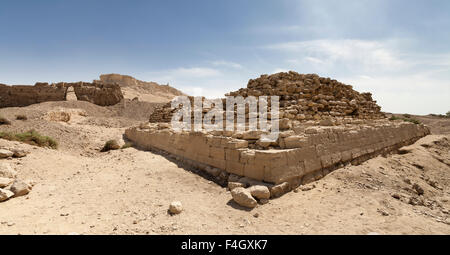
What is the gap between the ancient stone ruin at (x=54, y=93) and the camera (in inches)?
870

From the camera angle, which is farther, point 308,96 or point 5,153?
point 308,96

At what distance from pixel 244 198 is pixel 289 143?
1.63m

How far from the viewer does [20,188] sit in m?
4.16

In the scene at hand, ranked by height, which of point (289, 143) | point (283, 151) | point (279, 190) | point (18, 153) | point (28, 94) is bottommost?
point (279, 190)

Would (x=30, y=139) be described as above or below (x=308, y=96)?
below

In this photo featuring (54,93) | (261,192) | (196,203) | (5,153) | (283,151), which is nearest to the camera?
(261,192)

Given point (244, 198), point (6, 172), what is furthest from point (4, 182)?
point (244, 198)

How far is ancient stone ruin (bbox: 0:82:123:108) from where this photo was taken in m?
22.1

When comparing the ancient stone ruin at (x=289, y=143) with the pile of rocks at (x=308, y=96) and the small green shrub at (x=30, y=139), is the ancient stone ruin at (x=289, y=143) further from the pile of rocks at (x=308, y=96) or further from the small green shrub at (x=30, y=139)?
the small green shrub at (x=30, y=139)

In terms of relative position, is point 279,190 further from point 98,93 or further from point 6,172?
point 98,93

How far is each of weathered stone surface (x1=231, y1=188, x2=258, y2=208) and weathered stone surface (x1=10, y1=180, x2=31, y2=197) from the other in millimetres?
4158

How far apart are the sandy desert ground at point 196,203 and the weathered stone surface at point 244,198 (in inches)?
4.4

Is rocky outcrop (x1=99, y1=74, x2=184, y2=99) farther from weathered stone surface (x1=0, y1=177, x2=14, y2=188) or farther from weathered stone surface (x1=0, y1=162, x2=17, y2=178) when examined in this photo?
weathered stone surface (x1=0, y1=177, x2=14, y2=188)
